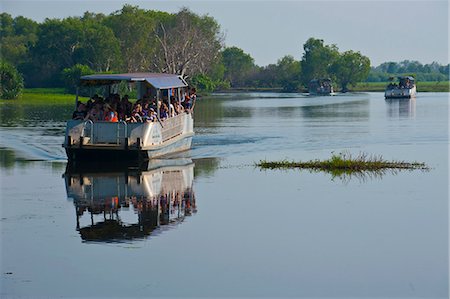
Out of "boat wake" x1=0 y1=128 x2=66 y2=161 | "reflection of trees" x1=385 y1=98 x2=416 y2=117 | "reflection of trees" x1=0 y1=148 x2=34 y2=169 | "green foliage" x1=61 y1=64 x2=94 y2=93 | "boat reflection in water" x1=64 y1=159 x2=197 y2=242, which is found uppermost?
"green foliage" x1=61 y1=64 x2=94 y2=93

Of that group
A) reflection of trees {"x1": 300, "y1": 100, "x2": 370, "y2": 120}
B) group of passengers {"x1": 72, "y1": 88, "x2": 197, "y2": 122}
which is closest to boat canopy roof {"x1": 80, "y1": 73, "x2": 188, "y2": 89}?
group of passengers {"x1": 72, "y1": 88, "x2": 197, "y2": 122}

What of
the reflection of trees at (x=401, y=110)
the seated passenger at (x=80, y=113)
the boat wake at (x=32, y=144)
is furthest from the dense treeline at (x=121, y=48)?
the seated passenger at (x=80, y=113)

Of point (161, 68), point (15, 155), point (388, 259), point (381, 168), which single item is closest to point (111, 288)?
point (388, 259)

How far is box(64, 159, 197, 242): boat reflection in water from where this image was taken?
17.7 m

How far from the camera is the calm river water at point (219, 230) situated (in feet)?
45.3

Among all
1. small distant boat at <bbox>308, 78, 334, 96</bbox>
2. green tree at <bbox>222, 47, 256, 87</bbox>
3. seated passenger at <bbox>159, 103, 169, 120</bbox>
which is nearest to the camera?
seated passenger at <bbox>159, 103, 169, 120</bbox>

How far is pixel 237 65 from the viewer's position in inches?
6934

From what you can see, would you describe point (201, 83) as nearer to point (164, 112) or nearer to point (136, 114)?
point (164, 112)

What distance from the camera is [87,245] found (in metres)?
16.2

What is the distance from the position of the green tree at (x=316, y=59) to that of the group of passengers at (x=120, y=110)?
419 feet

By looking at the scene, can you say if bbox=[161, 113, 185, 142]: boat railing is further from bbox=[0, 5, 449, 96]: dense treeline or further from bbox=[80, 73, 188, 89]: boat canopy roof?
bbox=[0, 5, 449, 96]: dense treeline

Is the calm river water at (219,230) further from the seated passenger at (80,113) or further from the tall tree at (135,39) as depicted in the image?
the tall tree at (135,39)

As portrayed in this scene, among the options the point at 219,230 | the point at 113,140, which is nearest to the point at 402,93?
the point at 113,140

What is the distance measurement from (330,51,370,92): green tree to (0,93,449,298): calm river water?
410ft
